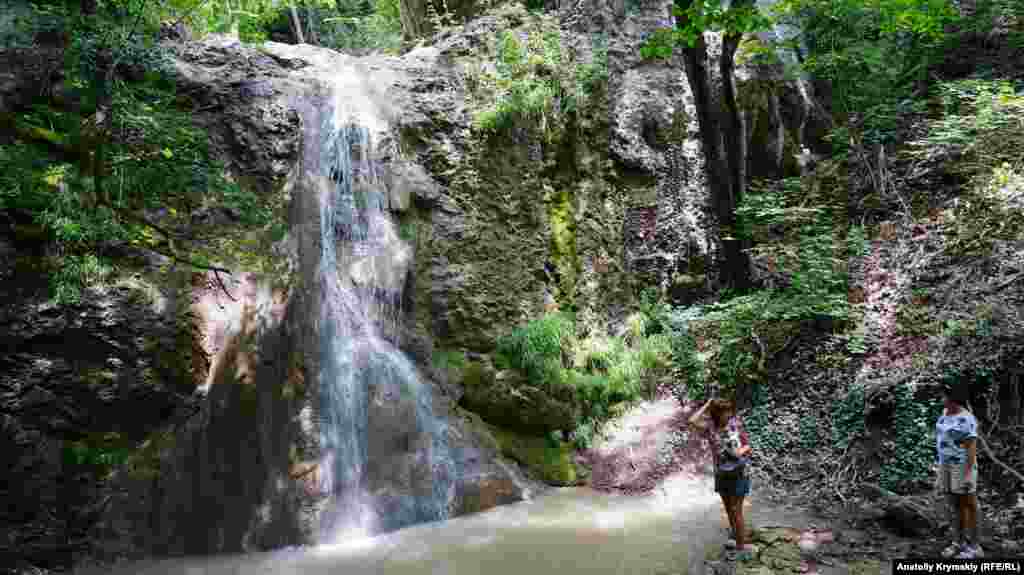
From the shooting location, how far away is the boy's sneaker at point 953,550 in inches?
193

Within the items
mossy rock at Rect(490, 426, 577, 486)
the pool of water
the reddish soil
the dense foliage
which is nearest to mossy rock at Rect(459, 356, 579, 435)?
mossy rock at Rect(490, 426, 577, 486)

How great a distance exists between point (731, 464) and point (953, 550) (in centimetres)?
174

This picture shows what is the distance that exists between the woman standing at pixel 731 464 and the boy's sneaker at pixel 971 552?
1.55 meters

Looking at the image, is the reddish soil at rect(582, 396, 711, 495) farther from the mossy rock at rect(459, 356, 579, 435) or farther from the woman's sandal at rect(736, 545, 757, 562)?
the woman's sandal at rect(736, 545, 757, 562)

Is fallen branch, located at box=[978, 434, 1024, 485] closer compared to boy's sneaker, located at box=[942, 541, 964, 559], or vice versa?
boy's sneaker, located at box=[942, 541, 964, 559]

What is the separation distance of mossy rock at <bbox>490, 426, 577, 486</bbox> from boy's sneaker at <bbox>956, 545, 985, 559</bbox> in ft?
15.4

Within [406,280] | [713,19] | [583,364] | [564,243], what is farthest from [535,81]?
[583,364]

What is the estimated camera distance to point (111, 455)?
6.87 m

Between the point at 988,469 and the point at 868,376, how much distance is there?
5.71 feet

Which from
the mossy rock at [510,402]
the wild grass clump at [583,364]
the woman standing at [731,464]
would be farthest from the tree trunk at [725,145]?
the woman standing at [731,464]

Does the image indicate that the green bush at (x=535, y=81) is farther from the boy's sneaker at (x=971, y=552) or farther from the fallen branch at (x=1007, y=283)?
the boy's sneaker at (x=971, y=552)

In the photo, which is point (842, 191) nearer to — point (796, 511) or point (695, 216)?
point (695, 216)

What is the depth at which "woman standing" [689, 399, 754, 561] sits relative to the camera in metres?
5.45

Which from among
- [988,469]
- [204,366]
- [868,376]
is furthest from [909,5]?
[204,366]
